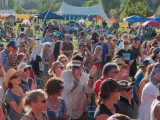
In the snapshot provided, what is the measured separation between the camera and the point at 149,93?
714 cm

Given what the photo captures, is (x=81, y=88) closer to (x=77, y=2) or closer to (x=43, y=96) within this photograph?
(x=43, y=96)

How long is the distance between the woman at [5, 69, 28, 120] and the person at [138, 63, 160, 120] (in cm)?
182

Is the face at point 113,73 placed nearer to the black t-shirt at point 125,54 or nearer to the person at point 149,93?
the person at point 149,93

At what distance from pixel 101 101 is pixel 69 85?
208 centimetres

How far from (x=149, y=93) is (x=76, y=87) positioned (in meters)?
1.28

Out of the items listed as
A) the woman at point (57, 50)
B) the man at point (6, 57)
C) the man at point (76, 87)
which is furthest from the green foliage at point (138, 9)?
the man at point (76, 87)

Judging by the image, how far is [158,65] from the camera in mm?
7621

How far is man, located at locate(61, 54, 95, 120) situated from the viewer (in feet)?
25.4

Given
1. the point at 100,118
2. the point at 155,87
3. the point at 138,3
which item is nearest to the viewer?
the point at 100,118

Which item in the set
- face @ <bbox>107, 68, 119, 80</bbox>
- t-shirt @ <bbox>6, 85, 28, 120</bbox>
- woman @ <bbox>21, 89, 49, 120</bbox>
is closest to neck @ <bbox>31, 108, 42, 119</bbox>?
woman @ <bbox>21, 89, 49, 120</bbox>

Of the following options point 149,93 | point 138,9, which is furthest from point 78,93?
point 138,9

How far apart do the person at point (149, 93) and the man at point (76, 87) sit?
3.11 feet

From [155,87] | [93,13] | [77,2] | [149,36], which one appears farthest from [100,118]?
A: [77,2]

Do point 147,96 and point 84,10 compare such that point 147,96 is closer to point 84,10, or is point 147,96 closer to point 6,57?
point 6,57
